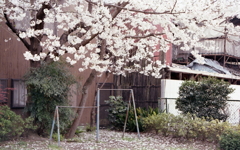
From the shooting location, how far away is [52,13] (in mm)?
9273

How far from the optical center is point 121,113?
40.9 feet

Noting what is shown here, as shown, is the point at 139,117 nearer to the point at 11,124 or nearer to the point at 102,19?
the point at 102,19

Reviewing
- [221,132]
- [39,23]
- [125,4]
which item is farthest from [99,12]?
[221,132]

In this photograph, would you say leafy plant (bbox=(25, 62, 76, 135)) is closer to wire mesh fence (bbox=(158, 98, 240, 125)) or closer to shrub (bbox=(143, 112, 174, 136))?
shrub (bbox=(143, 112, 174, 136))

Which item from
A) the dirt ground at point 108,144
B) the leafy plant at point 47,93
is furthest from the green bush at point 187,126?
the leafy plant at point 47,93

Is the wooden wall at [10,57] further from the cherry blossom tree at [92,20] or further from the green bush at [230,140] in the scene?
the green bush at [230,140]

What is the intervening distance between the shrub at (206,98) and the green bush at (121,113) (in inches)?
50.0

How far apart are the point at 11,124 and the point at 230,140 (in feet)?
19.0

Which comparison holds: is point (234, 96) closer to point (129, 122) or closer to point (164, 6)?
point (129, 122)

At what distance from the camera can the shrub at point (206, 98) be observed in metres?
10.7

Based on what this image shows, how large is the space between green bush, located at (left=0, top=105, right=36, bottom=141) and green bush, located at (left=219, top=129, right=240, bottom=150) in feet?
17.2

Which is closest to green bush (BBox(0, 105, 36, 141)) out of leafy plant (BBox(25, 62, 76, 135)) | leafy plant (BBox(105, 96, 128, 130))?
leafy plant (BBox(25, 62, 76, 135))

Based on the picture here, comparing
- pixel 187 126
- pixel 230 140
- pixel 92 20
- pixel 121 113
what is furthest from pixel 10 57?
pixel 230 140

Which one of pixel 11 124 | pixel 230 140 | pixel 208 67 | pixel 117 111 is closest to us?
pixel 11 124
